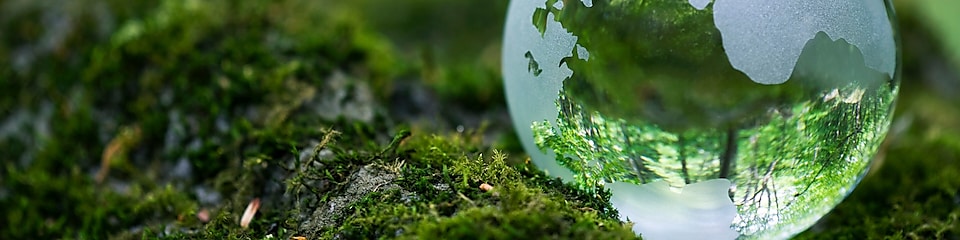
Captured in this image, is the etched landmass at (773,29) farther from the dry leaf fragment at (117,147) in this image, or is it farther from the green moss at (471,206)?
the dry leaf fragment at (117,147)

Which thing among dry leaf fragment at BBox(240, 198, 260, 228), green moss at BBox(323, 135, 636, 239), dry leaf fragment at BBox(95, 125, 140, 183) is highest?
dry leaf fragment at BBox(95, 125, 140, 183)

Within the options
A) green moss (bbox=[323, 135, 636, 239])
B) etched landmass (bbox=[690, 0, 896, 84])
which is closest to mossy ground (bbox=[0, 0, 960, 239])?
green moss (bbox=[323, 135, 636, 239])

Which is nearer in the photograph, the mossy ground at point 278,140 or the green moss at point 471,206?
the green moss at point 471,206

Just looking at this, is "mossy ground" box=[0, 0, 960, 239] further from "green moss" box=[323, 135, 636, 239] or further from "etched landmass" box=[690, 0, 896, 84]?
"etched landmass" box=[690, 0, 896, 84]

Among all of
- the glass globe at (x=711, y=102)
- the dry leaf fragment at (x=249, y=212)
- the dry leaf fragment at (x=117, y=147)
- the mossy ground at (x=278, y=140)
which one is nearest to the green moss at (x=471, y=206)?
the mossy ground at (x=278, y=140)

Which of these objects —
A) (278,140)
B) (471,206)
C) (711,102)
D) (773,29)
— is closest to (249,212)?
(278,140)
